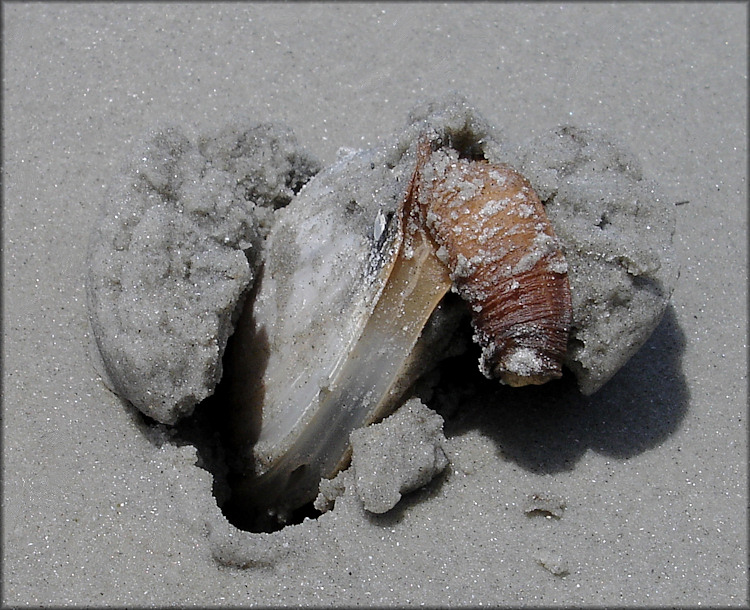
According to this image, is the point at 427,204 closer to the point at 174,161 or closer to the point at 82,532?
the point at 174,161

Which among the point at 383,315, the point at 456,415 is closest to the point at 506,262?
the point at 383,315

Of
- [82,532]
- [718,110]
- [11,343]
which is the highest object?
[718,110]

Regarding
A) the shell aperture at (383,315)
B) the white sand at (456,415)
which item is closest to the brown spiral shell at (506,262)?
the shell aperture at (383,315)

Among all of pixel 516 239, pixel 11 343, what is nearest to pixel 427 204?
pixel 516 239

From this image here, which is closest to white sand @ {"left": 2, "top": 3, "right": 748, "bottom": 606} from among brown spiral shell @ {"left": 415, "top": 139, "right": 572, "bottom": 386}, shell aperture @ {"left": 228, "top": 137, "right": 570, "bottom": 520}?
shell aperture @ {"left": 228, "top": 137, "right": 570, "bottom": 520}

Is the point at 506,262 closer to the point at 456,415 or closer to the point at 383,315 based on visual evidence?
the point at 383,315

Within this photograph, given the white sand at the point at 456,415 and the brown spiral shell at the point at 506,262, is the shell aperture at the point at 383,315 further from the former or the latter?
the white sand at the point at 456,415
